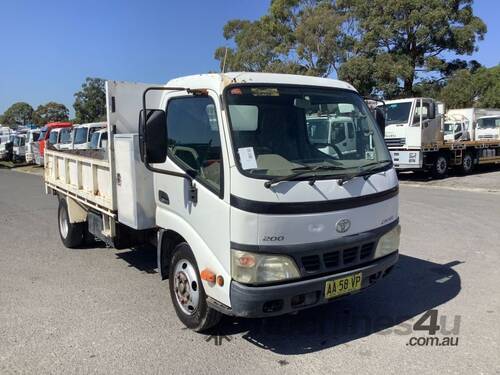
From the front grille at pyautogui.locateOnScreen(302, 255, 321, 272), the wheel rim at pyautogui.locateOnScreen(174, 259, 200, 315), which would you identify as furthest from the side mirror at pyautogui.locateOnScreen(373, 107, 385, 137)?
the wheel rim at pyautogui.locateOnScreen(174, 259, 200, 315)

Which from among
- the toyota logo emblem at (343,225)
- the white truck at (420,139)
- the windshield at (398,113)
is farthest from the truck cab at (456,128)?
the toyota logo emblem at (343,225)

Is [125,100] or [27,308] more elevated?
[125,100]

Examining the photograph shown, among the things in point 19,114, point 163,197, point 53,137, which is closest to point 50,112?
point 19,114

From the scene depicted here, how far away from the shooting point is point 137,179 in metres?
4.68

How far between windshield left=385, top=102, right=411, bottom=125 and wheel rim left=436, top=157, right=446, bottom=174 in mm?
2203

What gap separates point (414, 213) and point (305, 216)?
7210mm

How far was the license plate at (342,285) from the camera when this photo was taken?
12.0ft

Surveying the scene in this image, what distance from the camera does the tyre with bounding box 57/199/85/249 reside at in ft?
23.5

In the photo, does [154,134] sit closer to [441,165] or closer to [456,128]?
[441,165]

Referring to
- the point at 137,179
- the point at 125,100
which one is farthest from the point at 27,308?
the point at 125,100

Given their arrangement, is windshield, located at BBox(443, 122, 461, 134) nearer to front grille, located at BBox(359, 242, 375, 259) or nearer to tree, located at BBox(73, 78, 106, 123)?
front grille, located at BBox(359, 242, 375, 259)

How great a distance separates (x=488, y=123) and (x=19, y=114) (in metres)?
98.2

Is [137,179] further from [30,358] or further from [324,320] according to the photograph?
[324,320]

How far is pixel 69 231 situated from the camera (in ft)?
23.6
